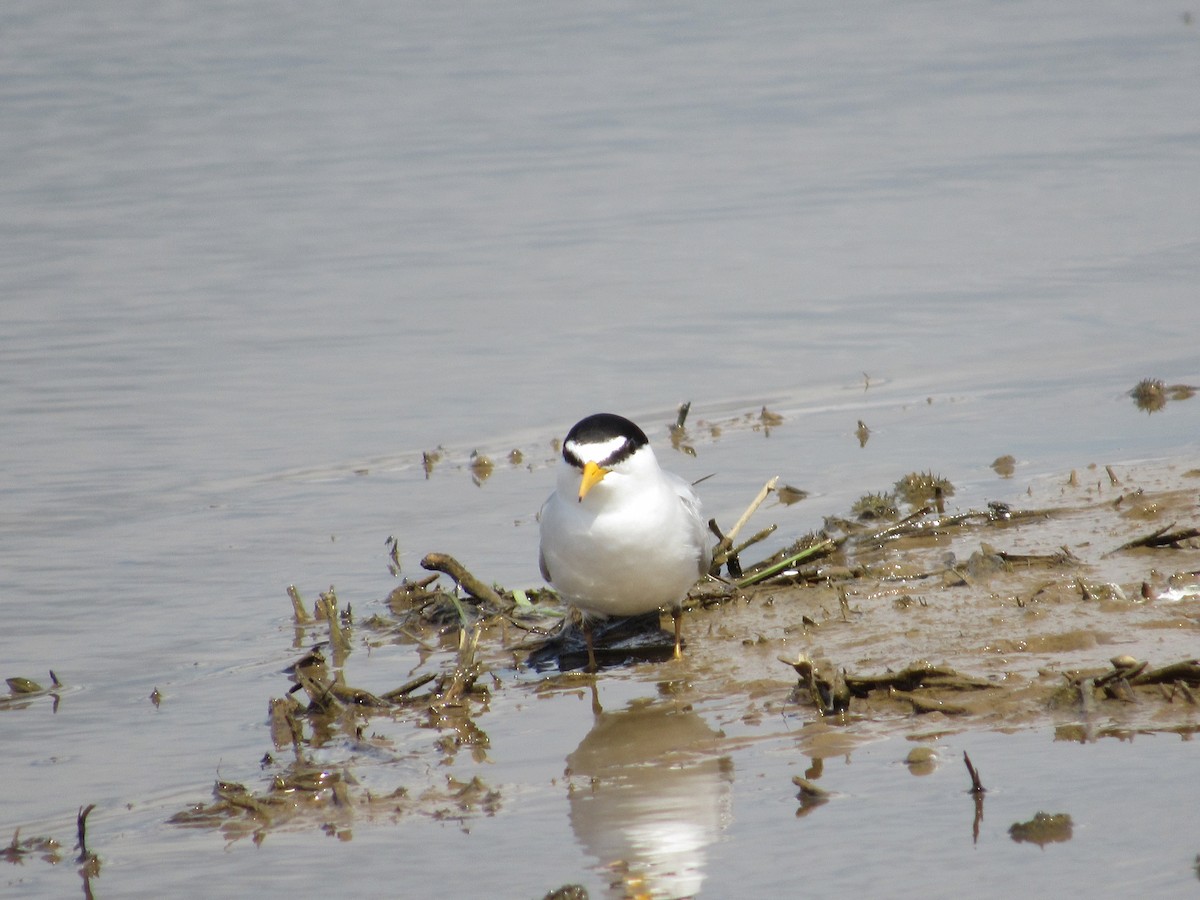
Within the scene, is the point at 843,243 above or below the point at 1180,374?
above

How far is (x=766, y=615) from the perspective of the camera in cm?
622

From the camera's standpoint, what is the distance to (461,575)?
6453 mm

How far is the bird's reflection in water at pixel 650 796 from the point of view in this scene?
4.08m

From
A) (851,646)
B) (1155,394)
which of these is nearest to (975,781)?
(851,646)

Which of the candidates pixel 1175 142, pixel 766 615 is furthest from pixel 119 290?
→ pixel 1175 142

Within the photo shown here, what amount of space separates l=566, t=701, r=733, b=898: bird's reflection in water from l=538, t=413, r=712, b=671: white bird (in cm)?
57

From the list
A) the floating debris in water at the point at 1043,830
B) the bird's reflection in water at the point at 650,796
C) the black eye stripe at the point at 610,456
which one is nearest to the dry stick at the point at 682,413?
the black eye stripe at the point at 610,456

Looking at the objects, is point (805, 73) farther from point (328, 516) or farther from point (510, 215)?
point (328, 516)

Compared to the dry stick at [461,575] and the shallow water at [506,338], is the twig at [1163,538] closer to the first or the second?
the shallow water at [506,338]

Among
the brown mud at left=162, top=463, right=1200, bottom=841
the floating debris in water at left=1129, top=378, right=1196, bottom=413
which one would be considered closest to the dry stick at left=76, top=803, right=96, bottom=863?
the brown mud at left=162, top=463, right=1200, bottom=841

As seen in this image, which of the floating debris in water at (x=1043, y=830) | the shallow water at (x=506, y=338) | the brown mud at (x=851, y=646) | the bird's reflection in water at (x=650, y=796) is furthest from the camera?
the shallow water at (x=506, y=338)

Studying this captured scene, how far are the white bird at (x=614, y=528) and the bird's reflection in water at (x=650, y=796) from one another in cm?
57

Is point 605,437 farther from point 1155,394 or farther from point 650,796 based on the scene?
point 1155,394

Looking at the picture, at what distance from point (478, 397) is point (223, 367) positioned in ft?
6.42
